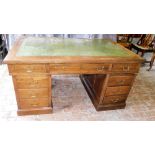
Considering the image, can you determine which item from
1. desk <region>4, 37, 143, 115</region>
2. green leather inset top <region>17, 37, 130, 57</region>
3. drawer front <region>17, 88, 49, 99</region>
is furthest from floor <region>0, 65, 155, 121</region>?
green leather inset top <region>17, 37, 130, 57</region>

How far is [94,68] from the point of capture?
5.53 feet

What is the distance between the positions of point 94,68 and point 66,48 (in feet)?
1.34

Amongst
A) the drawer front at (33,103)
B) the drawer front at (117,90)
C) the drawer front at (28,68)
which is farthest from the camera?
the drawer front at (117,90)

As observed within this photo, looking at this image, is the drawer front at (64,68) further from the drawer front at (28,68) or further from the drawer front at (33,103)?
the drawer front at (33,103)

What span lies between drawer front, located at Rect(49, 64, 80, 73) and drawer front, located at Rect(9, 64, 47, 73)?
81 mm

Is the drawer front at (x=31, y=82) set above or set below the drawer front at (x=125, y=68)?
below

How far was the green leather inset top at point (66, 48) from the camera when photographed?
167 centimetres

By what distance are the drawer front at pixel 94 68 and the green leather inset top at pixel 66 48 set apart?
0.14 m

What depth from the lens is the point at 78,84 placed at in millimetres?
2641

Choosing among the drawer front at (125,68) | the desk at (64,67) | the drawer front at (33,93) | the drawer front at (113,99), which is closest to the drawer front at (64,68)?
the desk at (64,67)

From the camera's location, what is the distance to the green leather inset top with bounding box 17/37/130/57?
5.49 feet

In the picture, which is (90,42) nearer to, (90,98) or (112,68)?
(112,68)
